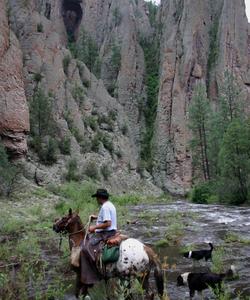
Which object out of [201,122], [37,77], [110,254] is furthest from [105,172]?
[110,254]

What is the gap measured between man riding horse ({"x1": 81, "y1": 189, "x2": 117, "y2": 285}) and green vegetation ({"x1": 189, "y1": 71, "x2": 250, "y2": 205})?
33263 millimetres

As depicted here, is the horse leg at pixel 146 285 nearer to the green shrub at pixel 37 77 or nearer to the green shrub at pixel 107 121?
the green shrub at pixel 37 77

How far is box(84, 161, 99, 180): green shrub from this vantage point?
50.1 metres

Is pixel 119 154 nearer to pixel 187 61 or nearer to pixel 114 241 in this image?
pixel 187 61

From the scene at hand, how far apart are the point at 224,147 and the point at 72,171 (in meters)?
16.5

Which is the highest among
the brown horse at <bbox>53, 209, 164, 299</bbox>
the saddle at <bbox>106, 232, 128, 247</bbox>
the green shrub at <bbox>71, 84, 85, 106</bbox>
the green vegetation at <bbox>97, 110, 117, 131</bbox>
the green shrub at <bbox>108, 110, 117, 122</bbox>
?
the green shrub at <bbox>71, 84, 85, 106</bbox>

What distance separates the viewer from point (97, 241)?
9.65m

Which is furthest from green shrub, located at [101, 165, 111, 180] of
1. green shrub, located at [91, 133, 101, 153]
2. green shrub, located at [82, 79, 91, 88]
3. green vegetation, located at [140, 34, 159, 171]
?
green shrub, located at [82, 79, 91, 88]

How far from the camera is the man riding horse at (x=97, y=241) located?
31.3ft

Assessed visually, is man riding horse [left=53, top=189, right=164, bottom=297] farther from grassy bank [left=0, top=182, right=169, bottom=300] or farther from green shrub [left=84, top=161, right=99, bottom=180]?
green shrub [left=84, top=161, right=99, bottom=180]

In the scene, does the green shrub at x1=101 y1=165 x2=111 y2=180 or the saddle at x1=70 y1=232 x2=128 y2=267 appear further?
the green shrub at x1=101 y1=165 x2=111 y2=180

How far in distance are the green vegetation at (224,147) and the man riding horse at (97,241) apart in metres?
33.3

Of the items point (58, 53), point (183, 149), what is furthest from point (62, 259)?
point (183, 149)

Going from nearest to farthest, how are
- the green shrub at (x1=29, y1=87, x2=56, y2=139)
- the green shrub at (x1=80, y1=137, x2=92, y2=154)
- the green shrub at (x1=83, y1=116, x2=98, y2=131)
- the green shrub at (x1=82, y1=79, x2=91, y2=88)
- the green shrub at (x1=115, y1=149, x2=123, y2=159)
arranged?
the green shrub at (x1=29, y1=87, x2=56, y2=139), the green shrub at (x1=80, y1=137, x2=92, y2=154), the green shrub at (x1=83, y1=116, x2=98, y2=131), the green shrub at (x1=115, y1=149, x2=123, y2=159), the green shrub at (x1=82, y1=79, x2=91, y2=88)
